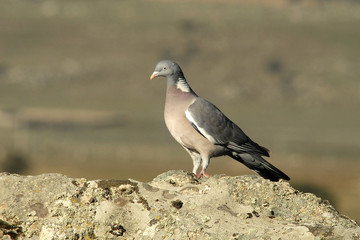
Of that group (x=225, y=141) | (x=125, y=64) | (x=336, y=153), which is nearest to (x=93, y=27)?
(x=125, y=64)

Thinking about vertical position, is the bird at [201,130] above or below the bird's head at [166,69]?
below

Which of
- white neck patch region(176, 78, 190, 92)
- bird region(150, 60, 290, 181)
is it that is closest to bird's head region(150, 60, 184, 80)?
bird region(150, 60, 290, 181)

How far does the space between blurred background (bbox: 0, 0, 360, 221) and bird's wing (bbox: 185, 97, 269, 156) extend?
60095 mm

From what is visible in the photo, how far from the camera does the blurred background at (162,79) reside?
88438 millimetres

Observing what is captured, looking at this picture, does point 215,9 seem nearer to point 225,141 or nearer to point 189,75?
point 189,75

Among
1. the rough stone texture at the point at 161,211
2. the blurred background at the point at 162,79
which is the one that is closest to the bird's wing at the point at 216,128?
the rough stone texture at the point at 161,211

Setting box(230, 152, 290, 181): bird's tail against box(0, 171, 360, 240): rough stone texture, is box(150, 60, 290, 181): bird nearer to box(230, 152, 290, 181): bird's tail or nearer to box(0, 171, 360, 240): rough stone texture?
box(230, 152, 290, 181): bird's tail

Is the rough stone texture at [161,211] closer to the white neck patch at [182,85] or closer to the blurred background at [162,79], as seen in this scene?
the white neck patch at [182,85]

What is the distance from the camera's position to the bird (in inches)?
400

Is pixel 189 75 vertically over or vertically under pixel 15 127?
over

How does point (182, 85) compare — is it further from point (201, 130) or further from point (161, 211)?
point (161, 211)

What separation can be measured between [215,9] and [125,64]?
3697 cm

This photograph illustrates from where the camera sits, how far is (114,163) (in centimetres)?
7144

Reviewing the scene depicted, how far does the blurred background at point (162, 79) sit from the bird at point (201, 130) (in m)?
60.1
